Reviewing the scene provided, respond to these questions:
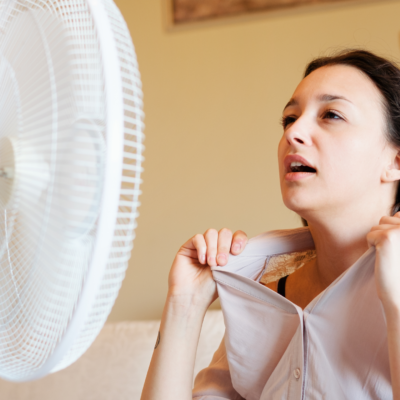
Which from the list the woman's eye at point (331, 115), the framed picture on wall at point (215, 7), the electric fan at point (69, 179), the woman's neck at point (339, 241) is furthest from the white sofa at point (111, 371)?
the framed picture on wall at point (215, 7)

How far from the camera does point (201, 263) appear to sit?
3.20ft

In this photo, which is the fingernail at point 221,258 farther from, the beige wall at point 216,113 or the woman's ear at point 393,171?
the beige wall at point 216,113

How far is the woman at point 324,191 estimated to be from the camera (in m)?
0.87

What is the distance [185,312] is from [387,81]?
64cm

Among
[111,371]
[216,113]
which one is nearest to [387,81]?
[216,113]

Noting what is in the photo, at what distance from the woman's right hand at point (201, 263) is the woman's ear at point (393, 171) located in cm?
31

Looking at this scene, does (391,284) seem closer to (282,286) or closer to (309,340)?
(309,340)

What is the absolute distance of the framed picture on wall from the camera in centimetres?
187

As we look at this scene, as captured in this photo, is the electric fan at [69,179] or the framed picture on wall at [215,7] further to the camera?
the framed picture on wall at [215,7]

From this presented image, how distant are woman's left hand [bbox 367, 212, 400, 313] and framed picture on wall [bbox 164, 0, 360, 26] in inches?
55.1

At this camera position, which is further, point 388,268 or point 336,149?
point 336,149

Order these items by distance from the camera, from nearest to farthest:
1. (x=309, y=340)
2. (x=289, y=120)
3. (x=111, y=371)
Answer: (x=309, y=340) < (x=289, y=120) < (x=111, y=371)

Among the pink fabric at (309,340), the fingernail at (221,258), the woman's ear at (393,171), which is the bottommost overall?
the pink fabric at (309,340)

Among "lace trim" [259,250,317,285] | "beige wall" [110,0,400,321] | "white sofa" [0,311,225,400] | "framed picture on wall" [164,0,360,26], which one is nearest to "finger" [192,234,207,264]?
A: "lace trim" [259,250,317,285]
